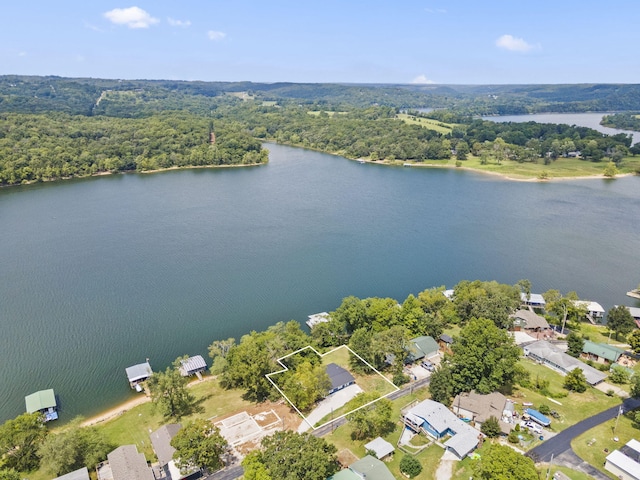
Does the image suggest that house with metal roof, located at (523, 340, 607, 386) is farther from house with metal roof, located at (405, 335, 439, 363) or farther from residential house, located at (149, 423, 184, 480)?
residential house, located at (149, 423, 184, 480)

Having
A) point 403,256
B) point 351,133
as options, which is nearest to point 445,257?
point 403,256

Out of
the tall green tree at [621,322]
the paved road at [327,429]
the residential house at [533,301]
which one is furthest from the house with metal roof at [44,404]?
the tall green tree at [621,322]

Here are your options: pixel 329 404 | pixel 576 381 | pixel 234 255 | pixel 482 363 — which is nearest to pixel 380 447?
pixel 329 404

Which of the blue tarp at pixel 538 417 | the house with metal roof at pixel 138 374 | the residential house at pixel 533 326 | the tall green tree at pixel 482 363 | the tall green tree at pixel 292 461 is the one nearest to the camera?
the tall green tree at pixel 292 461

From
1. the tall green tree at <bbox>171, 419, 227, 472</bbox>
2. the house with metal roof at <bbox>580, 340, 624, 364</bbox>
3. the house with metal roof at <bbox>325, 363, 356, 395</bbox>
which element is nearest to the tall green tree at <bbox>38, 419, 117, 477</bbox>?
the tall green tree at <bbox>171, 419, 227, 472</bbox>

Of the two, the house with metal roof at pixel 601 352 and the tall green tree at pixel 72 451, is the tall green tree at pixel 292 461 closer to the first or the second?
the tall green tree at pixel 72 451
